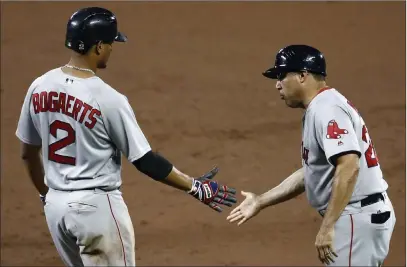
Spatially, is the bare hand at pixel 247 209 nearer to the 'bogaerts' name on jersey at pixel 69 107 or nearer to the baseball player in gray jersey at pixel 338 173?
the baseball player in gray jersey at pixel 338 173

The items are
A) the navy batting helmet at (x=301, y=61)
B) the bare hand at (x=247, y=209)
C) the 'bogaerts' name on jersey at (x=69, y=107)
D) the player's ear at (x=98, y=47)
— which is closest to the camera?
the 'bogaerts' name on jersey at (x=69, y=107)

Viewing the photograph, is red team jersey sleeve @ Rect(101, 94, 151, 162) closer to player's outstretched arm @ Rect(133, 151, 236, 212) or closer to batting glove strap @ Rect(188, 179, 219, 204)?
player's outstretched arm @ Rect(133, 151, 236, 212)

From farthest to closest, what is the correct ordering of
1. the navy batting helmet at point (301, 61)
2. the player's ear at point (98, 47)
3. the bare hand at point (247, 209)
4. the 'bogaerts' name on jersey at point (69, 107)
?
the bare hand at point (247, 209), the navy batting helmet at point (301, 61), the player's ear at point (98, 47), the 'bogaerts' name on jersey at point (69, 107)

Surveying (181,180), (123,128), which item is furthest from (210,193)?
(123,128)

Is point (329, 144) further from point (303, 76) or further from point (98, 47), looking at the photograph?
point (98, 47)

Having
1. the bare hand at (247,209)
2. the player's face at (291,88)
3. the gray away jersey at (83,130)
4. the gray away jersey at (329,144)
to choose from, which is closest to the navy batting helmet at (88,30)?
the gray away jersey at (83,130)
